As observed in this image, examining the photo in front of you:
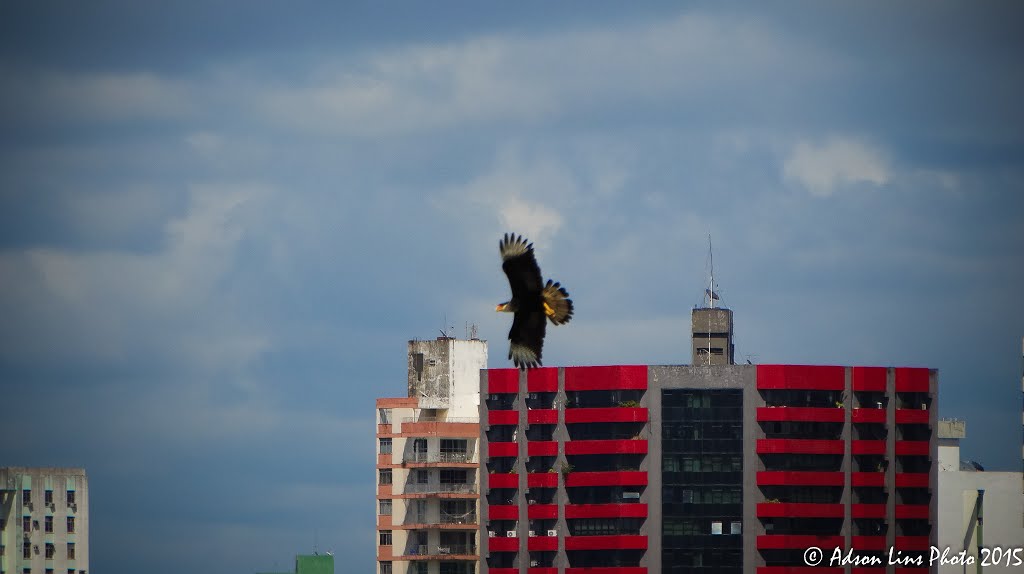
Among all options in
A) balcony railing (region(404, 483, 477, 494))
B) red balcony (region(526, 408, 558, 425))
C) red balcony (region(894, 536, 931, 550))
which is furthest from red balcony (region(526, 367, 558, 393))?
red balcony (region(894, 536, 931, 550))

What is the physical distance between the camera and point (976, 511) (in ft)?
492

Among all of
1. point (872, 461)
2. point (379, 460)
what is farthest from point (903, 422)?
point (379, 460)

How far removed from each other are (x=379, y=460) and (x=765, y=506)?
103ft

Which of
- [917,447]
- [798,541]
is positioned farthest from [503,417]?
[917,447]

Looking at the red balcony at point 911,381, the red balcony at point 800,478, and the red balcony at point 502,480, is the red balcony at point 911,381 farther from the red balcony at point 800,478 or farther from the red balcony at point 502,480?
the red balcony at point 502,480

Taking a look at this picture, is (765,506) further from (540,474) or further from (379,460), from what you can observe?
(379,460)

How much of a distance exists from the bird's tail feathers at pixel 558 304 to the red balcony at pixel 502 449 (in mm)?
94679

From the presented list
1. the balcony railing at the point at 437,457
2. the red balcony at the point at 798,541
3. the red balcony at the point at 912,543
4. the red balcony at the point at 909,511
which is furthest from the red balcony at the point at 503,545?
the red balcony at the point at 909,511

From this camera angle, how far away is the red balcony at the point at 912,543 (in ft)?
461

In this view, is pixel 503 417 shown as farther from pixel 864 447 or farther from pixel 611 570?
pixel 864 447

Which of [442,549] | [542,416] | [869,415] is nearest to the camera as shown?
[542,416]

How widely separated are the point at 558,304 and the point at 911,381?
101 metres

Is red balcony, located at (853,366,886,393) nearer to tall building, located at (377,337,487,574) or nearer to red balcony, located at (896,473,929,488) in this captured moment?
red balcony, located at (896,473,929,488)

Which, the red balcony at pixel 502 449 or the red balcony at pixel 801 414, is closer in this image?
the red balcony at pixel 801 414
